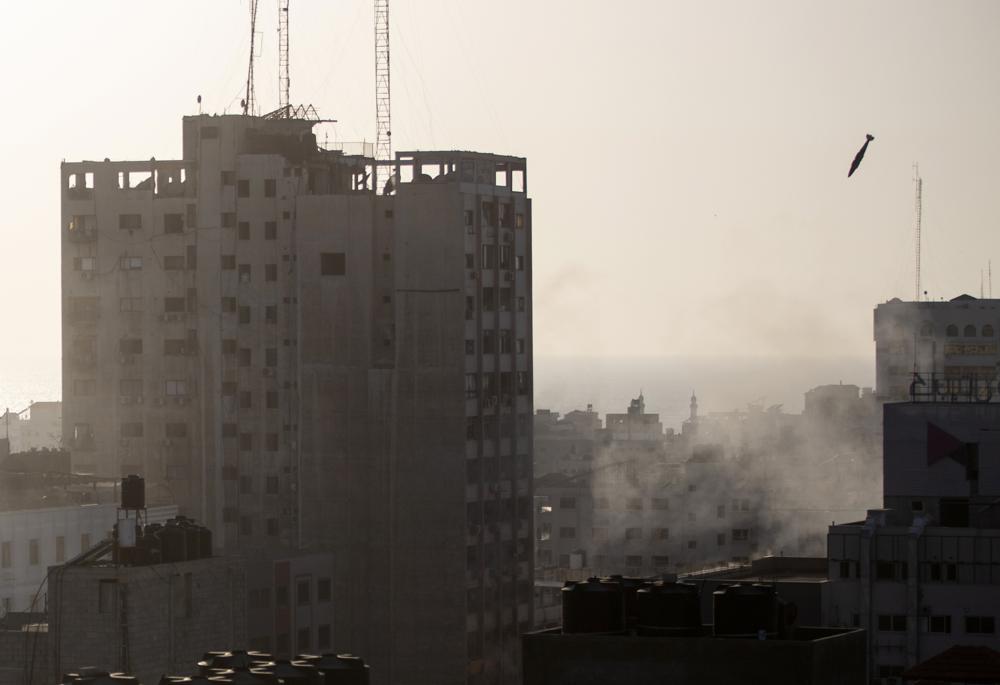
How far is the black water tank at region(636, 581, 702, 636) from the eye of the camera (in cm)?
6069

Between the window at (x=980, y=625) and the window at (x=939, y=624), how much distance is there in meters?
0.63

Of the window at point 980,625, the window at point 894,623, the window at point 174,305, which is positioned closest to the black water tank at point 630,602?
the window at point 894,623

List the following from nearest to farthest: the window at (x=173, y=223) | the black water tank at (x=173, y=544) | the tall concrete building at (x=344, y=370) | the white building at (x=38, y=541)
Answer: the black water tank at (x=173, y=544) < the white building at (x=38, y=541) < the tall concrete building at (x=344, y=370) < the window at (x=173, y=223)

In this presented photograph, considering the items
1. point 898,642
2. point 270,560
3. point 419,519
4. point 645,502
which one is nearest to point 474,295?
point 419,519

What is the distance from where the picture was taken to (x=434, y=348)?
13025 centimetres

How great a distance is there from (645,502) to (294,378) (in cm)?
6196

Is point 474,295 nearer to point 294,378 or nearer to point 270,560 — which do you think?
point 294,378

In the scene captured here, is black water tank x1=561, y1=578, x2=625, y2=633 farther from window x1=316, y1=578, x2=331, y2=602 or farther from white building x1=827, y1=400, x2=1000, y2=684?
window x1=316, y1=578, x2=331, y2=602

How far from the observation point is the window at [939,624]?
298 feet

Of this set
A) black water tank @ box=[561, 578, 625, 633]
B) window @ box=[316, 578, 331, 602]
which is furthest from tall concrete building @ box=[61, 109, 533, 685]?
black water tank @ box=[561, 578, 625, 633]

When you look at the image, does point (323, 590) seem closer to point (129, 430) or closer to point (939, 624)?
point (129, 430)

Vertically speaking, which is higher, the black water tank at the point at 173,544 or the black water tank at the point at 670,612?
the black water tank at the point at 173,544

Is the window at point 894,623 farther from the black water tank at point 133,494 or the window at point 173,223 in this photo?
the window at point 173,223

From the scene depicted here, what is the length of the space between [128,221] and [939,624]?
64.1 meters
